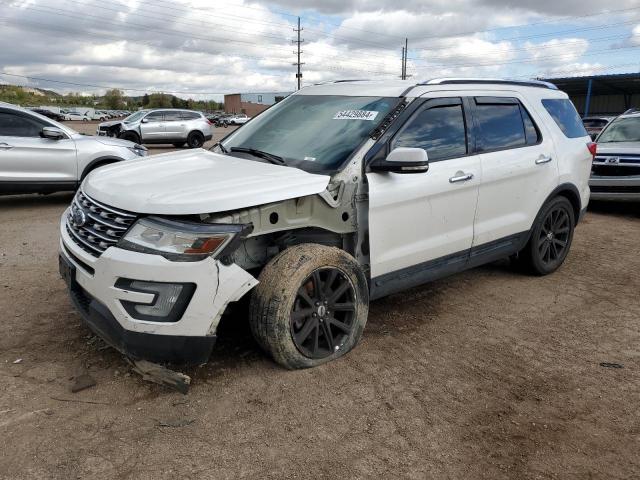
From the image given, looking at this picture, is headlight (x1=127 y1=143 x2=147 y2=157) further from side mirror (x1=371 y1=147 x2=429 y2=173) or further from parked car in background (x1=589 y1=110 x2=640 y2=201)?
parked car in background (x1=589 y1=110 x2=640 y2=201)

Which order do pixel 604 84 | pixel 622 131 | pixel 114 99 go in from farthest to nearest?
pixel 114 99, pixel 604 84, pixel 622 131

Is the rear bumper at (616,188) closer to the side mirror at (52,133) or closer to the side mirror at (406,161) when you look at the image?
the side mirror at (406,161)

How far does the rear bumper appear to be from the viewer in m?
8.41

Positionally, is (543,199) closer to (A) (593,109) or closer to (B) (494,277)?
(B) (494,277)

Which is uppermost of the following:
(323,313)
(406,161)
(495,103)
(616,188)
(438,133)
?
(495,103)

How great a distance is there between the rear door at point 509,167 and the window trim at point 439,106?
0.37ft

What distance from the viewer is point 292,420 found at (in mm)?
2850

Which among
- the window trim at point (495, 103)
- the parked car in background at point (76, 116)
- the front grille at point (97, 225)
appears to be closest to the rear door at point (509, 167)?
the window trim at point (495, 103)

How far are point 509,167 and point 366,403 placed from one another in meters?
2.47

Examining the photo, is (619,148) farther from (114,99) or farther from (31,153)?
(114,99)

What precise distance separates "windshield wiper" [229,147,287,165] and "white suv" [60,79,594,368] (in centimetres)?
2

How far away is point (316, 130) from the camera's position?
3893 mm

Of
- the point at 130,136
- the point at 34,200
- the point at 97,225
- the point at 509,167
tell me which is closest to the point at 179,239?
the point at 97,225

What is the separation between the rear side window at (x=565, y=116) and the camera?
17.0ft
